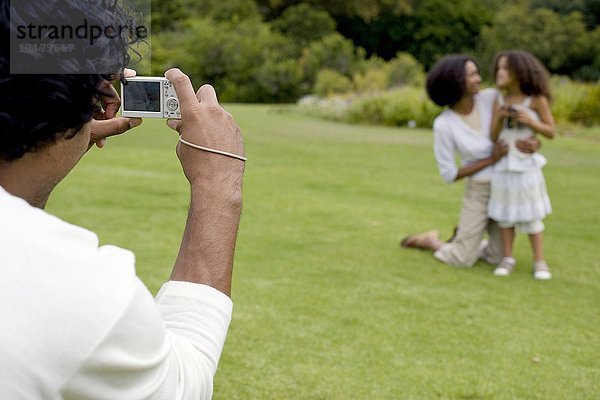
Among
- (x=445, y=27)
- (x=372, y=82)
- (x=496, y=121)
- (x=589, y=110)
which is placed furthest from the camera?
(x=445, y=27)

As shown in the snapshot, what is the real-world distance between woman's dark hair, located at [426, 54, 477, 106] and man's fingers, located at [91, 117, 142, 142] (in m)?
4.40

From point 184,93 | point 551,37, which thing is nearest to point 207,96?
point 184,93

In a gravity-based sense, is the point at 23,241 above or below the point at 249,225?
above

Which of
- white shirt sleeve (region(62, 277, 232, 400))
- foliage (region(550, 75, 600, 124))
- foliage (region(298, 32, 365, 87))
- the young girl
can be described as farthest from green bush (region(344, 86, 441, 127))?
white shirt sleeve (region(62, 277, 232, 400))

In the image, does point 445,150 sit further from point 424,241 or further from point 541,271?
point 541,271

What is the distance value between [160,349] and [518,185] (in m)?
4.96

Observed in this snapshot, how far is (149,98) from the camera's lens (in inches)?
68.8

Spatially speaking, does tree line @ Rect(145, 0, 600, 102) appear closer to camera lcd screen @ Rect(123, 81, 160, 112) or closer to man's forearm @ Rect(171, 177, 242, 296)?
camera lcd screen @ Rect(123, 81, 160, 112)

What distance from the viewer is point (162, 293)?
146cm

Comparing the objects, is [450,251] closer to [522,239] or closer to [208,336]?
[522,239]

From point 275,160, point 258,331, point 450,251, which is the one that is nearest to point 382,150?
point 275,160

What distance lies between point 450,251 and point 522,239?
1.27m

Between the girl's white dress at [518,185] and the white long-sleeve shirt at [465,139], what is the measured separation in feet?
0.48

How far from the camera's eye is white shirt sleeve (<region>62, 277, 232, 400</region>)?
1134 mm
